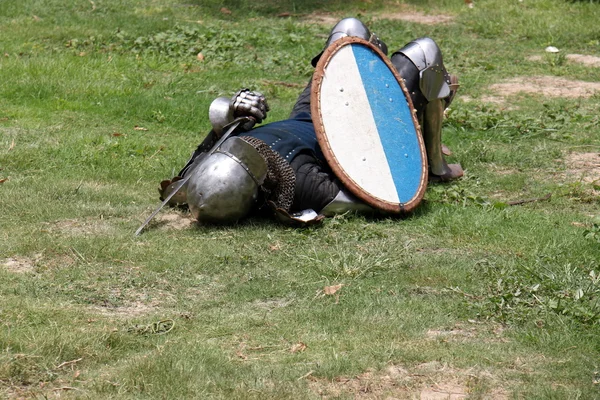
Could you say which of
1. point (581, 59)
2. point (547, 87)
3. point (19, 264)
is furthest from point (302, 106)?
point (581, 59)

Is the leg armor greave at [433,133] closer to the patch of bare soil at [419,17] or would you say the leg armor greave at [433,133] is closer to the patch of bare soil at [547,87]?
the patch of bare soil at [547,87]

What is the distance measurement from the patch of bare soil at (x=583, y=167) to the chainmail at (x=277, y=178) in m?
1.93

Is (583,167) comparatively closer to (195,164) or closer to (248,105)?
(248,105)

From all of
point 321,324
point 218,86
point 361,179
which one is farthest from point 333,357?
point 218,86

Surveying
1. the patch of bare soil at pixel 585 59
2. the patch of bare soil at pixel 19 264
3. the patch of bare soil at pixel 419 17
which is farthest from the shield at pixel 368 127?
the patch of bare soil at pixel 419 17

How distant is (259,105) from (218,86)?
320cm

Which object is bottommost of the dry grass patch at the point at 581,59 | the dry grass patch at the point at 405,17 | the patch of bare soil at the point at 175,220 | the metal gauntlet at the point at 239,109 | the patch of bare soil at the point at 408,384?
the dry grass patch at the point at 581,59

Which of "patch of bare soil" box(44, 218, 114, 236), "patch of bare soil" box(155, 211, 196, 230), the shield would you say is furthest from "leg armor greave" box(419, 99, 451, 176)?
"patch of bare soil" box(44, 218, 114, 236)

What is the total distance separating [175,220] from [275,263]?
900mm

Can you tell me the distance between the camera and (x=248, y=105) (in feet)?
17.6

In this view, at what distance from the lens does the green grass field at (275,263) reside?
3357 mm

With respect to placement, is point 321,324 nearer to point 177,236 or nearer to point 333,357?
point 333,357

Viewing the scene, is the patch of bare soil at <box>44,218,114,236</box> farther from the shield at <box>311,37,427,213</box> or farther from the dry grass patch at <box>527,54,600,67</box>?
the dry grass patch at <box>527,54,600,67</box>

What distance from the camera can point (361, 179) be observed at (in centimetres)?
522
